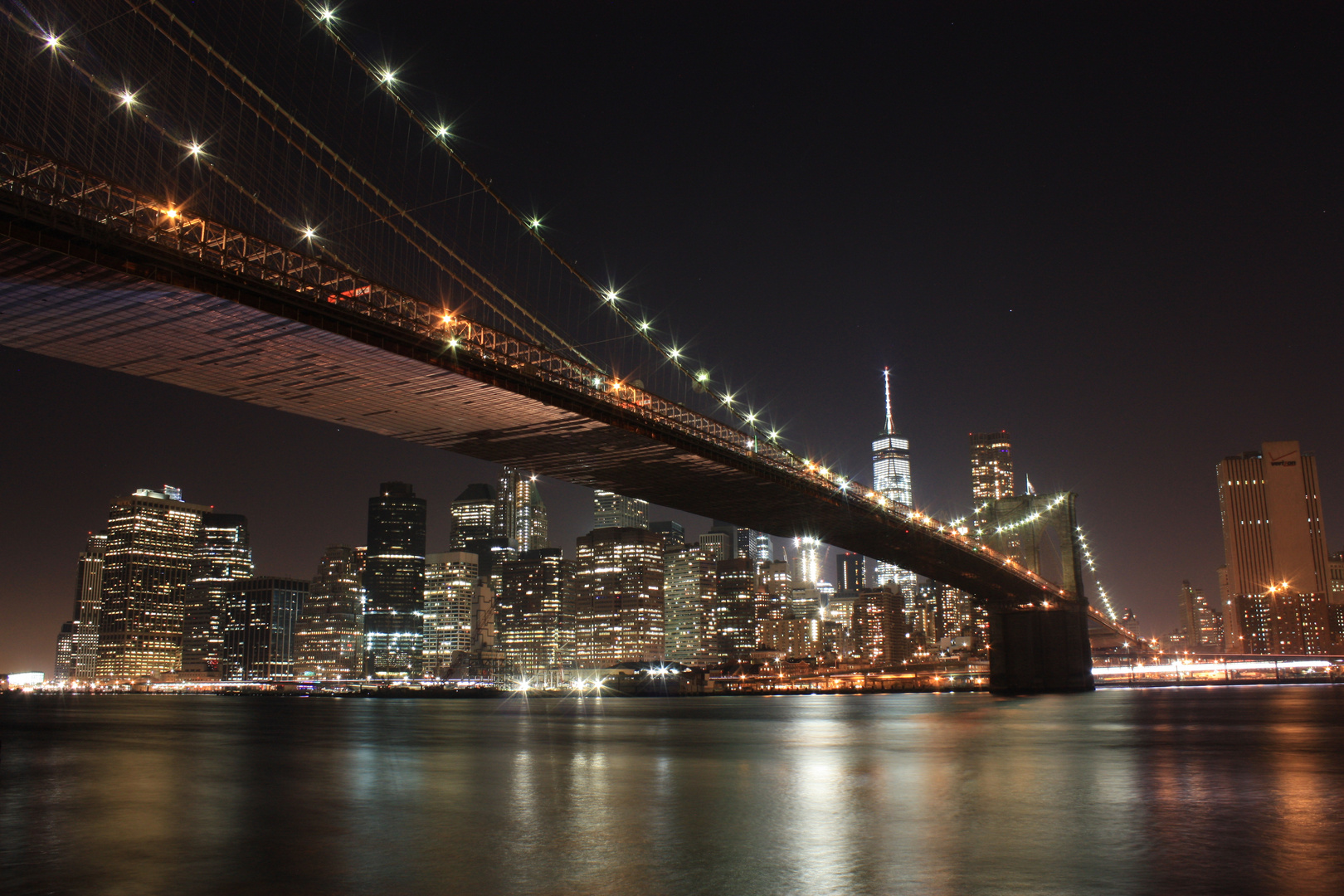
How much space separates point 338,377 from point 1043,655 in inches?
2742

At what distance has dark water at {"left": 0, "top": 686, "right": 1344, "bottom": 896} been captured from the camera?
11430mm

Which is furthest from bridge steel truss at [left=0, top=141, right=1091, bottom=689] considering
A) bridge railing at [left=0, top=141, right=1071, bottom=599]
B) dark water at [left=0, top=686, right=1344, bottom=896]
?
dark water at [left=0, top=686, right=1344, bottom=896]

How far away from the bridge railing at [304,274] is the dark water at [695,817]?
12.9m

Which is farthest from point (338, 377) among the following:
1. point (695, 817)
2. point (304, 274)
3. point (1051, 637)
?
point (1051, 637)

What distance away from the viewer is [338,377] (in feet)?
115

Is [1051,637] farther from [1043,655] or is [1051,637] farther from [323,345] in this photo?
[323,345]

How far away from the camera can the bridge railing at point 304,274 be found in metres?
24.4

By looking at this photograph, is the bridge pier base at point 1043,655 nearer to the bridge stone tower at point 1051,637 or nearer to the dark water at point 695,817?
the bridge stone tower at point 1051,637

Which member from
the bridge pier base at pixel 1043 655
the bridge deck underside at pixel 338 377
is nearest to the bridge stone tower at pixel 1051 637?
the bridge pier base at pixel 1043 655

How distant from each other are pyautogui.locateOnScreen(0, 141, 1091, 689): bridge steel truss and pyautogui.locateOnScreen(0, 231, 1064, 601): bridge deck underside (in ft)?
0.26

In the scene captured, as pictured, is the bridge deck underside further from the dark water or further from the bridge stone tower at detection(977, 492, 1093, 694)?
the bridge stone tower at detection(977, 492, 1093, 694)

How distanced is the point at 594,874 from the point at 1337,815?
1131 centimetres

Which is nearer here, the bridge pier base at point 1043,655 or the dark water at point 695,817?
the dark water at point 695,817

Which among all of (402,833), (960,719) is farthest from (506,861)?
(960,719)
